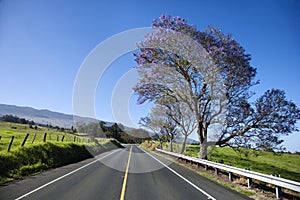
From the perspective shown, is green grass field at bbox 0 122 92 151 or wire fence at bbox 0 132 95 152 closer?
wire fence at bbox 0 132 95 152

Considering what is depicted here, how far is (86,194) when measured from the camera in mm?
8812

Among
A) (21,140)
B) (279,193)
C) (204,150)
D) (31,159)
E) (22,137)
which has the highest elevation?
(204,150)

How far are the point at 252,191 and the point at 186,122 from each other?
2761 cm

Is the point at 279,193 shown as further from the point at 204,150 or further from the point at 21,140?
the point at 21,140

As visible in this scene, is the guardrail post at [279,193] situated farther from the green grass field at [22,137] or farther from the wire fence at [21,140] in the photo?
the green grass field at [22,137]

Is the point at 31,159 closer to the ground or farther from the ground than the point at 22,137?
closer to the ground

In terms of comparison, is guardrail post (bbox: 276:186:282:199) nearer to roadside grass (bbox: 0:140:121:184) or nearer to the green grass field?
roadside grass (bbox: 0:140:121:184)

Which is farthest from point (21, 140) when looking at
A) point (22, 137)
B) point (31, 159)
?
point (31, 159)

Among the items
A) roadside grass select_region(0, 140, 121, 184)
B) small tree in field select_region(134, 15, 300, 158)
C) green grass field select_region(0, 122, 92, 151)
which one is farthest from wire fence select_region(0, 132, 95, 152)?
small tree in field select_region(134, 15, 300, 158)

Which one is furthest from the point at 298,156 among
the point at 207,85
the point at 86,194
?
the point at 86,194

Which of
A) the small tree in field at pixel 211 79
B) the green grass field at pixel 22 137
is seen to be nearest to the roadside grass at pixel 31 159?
the green grass field at pixel 22 137

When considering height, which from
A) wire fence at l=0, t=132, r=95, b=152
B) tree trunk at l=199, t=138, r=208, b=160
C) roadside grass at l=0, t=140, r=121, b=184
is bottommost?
roadside grass at l=0, t=140, r=121, b=184

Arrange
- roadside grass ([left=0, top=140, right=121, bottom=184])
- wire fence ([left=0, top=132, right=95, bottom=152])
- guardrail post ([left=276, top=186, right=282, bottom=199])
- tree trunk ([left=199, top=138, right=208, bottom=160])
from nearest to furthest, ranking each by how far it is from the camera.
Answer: guardrail post ([left=276, top=186, right=282, bottom=199]), roadside grass ([left=0, top=140, right=121, bottom=184]), wire fence ([left=0, top=132, right=95, bottom=152]), tree trunk ([left=199, top=138, right=208, bottom=160])

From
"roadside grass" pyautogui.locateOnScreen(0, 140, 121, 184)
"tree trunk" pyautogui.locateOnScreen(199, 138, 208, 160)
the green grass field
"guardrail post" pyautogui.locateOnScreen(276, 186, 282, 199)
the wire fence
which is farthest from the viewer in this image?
"tree trunk" pyautogui.locateOnScreen(199, 138, 208, 160)
